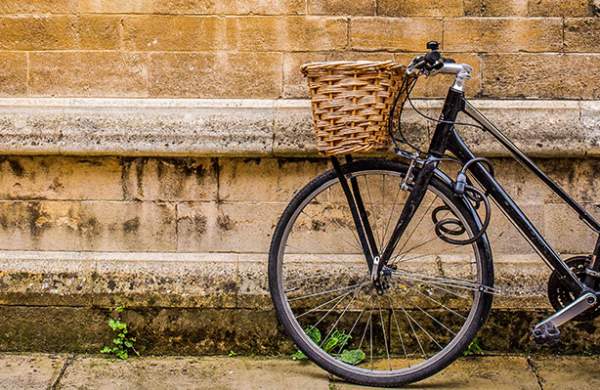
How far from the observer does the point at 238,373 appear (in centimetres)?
426

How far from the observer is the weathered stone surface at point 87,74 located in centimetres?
444

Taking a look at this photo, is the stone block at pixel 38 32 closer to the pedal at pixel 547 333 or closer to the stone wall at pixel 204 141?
the stone wall at pixel 204 141

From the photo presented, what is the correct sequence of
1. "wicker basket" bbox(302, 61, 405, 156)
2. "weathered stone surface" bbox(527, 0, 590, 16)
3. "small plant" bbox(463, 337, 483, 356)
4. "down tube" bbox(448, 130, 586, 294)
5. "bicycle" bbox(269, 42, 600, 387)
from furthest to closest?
1. "small plant" bbox(463, 337, 483, 356)
2. "weathered stone surface" bbox(527, 0, 590, 16)
3. "bicycle" bbox(269, 42, 600, 387)
4. "down tube" bbox(448, 130, 586, 294)
5. "wicker basket" bbox(302, 61, 405, 156)

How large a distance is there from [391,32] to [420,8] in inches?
7.3

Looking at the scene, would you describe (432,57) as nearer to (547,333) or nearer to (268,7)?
(268,7)

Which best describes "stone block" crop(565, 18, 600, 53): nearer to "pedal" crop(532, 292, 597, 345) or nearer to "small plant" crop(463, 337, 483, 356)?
"pedal" crop(532, 292, 597, 345)

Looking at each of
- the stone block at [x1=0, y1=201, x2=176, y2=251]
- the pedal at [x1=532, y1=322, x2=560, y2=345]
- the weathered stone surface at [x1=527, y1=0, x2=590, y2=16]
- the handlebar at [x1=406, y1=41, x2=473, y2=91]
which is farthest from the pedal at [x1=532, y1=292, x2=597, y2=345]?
the stone block at [x1=0, y1=201, x2=176, y2=251]

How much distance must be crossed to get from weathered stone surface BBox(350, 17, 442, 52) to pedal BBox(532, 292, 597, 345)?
145cm

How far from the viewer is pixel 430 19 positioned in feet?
14.3

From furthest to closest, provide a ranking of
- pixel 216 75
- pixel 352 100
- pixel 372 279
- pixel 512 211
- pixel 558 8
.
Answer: pixel 216 75 < pixel 558 8 < pixel 372 279 < pixel 512 211 < pixel 352 100

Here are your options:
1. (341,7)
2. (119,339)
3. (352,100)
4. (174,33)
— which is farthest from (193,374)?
(341,7)

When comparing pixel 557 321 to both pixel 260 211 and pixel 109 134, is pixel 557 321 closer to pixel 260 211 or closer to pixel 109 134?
pixel 260 211

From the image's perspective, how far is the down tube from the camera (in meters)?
3.87

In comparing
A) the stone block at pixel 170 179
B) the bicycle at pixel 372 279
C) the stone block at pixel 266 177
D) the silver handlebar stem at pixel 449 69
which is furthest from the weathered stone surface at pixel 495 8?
the stone block at pixel 170 179
